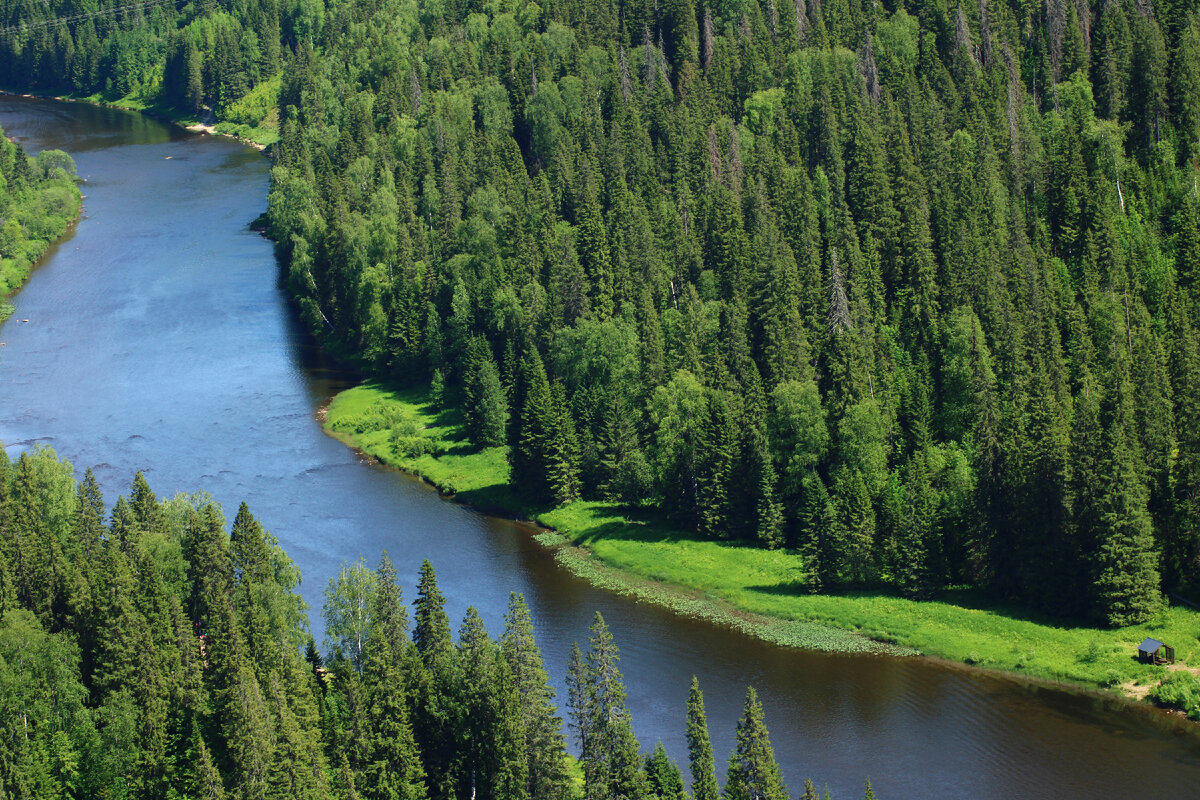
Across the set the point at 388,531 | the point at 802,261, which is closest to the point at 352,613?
the point at 388,531

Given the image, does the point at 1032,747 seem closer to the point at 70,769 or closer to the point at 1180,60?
the point at 70,769

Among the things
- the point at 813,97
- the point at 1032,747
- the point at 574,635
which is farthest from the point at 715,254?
the point at 1032,747

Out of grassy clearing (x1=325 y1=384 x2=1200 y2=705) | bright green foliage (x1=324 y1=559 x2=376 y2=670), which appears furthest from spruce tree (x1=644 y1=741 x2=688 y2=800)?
grassy clearing (x1=325 y1=384 x2=1200 y2=705)

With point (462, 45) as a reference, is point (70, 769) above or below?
below

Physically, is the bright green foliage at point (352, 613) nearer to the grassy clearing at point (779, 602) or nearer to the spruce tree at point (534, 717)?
the spruce tree at point (534, 717)

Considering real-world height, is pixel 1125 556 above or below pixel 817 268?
below

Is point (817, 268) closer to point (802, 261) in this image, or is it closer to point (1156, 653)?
point (802, 261)

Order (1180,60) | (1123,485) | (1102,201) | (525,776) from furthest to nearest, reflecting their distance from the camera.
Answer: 1. (1180,60)
2. (1102,201)
3. (1123,485)
4. (525,776)
